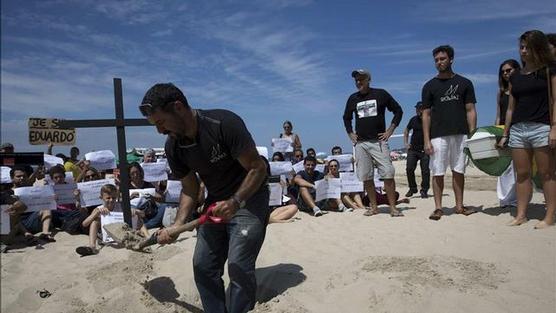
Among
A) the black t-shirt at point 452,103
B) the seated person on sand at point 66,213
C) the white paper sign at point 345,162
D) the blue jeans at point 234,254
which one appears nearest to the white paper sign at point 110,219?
the seated person on sand at point 66,213

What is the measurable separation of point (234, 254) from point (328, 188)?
4968 mm

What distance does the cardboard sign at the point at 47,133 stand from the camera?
25.4 ft

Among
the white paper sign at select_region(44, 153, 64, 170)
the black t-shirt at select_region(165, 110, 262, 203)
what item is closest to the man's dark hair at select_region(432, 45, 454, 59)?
the black t-shirt at select_region(165, 110, 262, 203)

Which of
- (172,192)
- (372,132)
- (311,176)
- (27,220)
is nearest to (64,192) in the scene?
(27,220)

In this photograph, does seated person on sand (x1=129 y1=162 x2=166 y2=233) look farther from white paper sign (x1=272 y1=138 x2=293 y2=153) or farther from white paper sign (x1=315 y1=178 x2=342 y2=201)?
white paper sign (x1=272 y1=138 x2=293 y2=153)

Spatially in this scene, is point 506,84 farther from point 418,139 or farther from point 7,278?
point 7,278

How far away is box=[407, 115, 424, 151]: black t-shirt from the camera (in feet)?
31.7

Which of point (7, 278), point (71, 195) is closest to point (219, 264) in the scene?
point (7, 278)

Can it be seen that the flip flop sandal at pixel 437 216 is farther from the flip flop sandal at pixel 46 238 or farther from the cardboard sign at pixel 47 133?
the cardboard sign at pixel 47 133

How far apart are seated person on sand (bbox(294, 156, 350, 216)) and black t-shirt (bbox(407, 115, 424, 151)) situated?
2607mm

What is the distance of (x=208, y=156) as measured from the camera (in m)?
3.34

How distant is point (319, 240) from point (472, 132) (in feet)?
8.54

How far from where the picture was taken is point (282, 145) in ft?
36.4

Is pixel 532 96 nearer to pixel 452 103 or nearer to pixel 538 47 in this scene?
pixel 538 47
